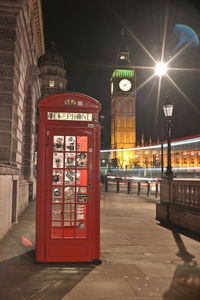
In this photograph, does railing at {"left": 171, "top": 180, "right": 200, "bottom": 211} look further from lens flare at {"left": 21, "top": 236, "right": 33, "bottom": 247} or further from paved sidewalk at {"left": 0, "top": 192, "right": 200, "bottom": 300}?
lens flare at {"left": 21, "top": 236, "right": 33, "bottom": 247}

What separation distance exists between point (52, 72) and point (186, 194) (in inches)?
2468

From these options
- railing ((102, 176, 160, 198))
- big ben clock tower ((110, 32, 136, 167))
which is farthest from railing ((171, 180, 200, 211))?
big ben clock tower ((110, 32, 136, 167))

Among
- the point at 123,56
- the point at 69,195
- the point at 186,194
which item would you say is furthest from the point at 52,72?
the point at 69,195

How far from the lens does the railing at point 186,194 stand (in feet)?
24.3

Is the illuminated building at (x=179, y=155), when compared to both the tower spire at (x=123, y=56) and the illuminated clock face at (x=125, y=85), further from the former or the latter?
the tower spire at (x=123, y=56)

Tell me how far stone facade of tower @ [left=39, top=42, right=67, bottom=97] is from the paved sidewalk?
200 feet

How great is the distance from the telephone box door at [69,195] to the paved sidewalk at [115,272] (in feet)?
0.98

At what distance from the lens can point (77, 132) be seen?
4918 millimetres

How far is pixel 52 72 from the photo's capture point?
217ft

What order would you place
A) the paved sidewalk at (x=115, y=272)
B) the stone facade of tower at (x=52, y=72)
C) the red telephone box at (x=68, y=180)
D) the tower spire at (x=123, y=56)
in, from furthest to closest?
the tower spire at (x=123, y=56)
the stone facade of tower at (x=52, y=72)
the red telephone box at (x=68, y=180)
the paved sidewalk at (x=115, y=272)

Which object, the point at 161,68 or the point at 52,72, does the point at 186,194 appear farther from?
the point at 52,72

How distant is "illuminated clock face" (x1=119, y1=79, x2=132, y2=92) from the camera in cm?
7856

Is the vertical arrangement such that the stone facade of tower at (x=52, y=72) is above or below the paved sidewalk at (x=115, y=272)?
above

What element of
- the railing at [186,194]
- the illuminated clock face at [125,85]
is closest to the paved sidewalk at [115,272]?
the railing at [186,194]
